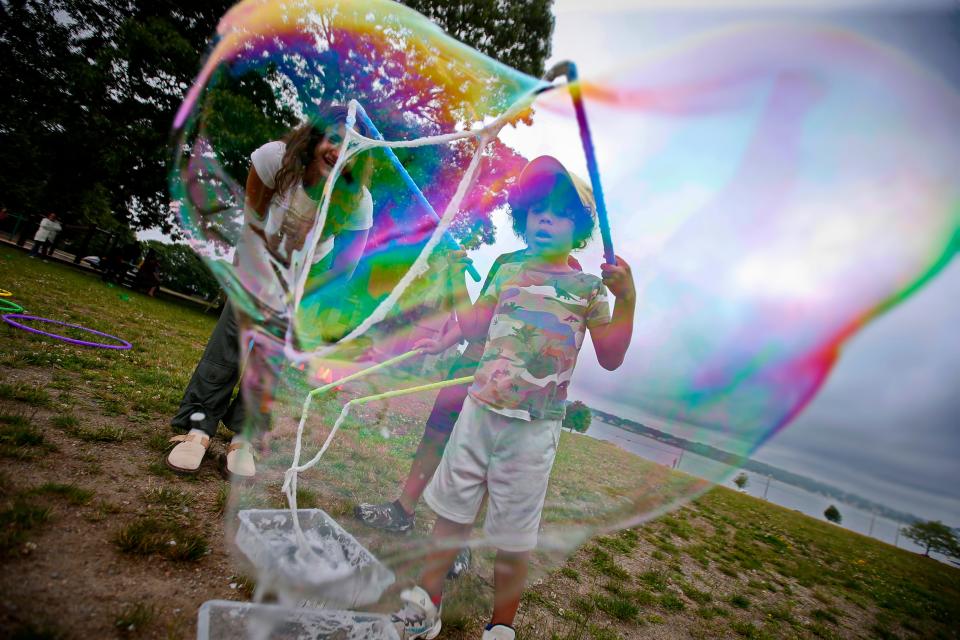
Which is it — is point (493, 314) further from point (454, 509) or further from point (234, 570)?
point (234, 570)

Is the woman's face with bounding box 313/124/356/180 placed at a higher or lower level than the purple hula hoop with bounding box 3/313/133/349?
higher

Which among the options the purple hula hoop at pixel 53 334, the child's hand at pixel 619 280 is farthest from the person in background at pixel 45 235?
the child's hand at pixel 619 280

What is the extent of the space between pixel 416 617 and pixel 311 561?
1.83 feet

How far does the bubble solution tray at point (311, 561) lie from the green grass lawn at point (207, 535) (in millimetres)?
256

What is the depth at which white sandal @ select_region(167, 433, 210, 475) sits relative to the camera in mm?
2322

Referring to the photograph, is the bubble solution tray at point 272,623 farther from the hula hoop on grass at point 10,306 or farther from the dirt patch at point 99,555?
the hula hoop on grass at point 10,306

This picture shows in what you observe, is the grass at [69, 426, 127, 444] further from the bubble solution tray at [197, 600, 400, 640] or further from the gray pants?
the bubble solution tray at [197, 600, 400, 640]

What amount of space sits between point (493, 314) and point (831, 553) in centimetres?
1113

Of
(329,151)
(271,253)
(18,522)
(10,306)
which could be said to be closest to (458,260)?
(329,151)

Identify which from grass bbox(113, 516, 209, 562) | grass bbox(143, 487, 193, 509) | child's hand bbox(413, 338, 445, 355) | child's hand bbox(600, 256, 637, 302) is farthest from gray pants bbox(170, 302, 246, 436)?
child's hand bbox(600, 256, 637, 302)

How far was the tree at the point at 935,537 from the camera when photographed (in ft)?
74.8

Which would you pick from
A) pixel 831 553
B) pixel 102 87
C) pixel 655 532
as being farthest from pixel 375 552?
pixel 102 87

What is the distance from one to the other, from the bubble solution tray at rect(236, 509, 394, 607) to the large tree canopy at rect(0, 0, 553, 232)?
9.21m

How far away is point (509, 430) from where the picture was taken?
171 centimetres
